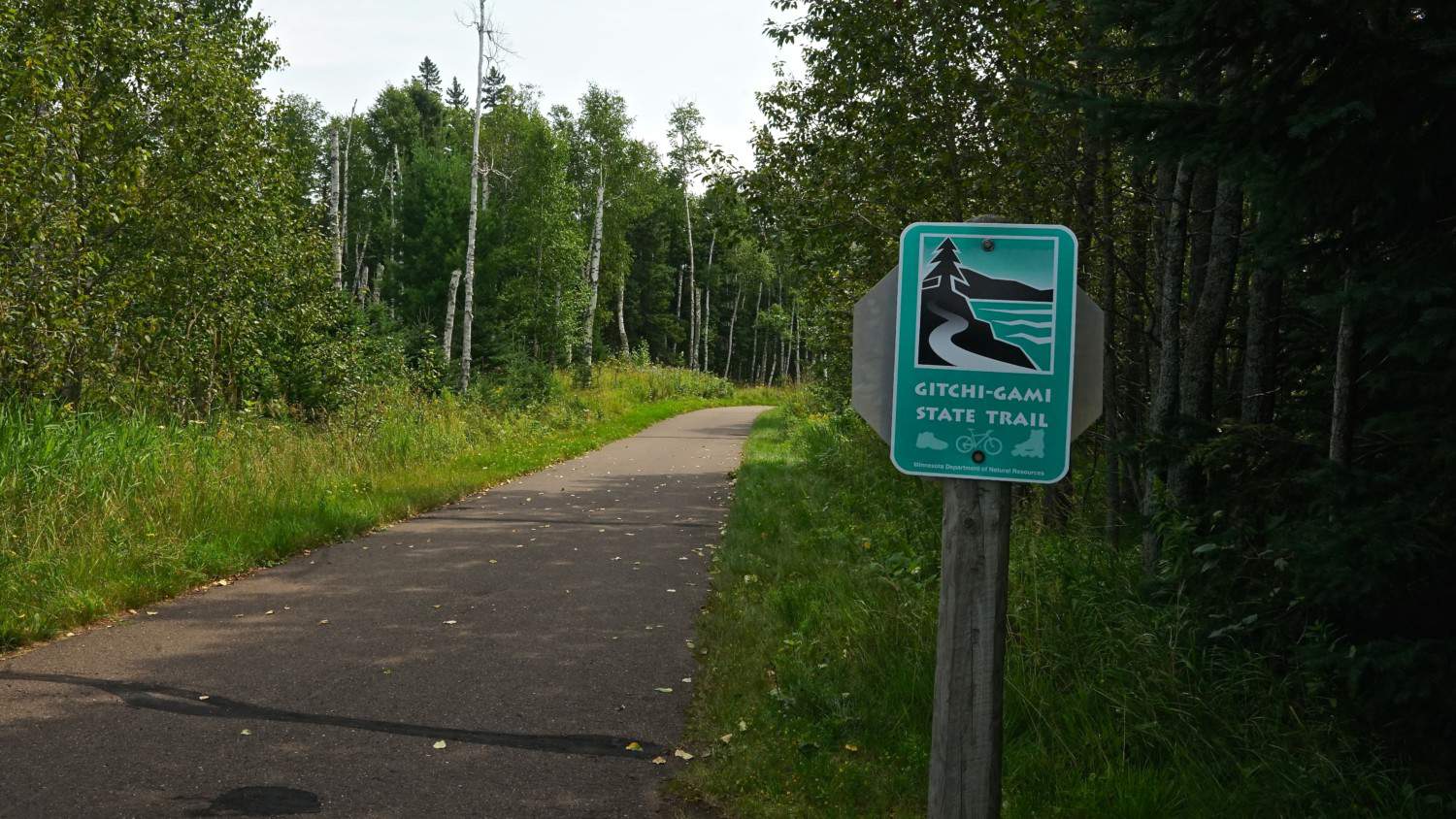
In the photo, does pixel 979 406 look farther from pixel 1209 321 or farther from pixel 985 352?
pixel 1209 321

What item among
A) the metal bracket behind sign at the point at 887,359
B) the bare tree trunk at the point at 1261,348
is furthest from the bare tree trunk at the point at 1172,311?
the metal bracket behind sign at the point at 887,359

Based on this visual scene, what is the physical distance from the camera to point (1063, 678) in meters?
4.84

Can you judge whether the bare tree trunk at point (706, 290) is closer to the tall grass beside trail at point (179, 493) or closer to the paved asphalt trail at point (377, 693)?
the tall grass beside trail at point (179, 493)

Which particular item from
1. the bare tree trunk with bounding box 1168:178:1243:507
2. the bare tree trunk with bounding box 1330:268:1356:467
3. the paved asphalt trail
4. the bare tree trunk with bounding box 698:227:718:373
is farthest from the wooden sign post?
the bare tree trunk with bounding box 698:227:718:373

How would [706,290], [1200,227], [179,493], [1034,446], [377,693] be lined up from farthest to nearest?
[706,290], [179,493], [1200,227], [377,693], [1034,446]

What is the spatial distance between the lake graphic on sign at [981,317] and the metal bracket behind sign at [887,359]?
0.33 ft

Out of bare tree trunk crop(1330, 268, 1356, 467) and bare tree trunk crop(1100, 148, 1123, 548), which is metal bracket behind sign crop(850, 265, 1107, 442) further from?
bare tree trunk crop(1100, 148, 1123, 548)

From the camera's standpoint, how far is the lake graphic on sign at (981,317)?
2.84 m

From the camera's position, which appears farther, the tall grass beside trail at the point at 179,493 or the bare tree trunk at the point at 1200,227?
the tall grass beside trail at the point at 179,493

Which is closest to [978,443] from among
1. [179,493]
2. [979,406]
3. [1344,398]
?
[979,406]

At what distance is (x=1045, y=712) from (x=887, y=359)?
2.40 metres

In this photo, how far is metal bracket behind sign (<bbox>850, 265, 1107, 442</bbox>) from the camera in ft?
9.37

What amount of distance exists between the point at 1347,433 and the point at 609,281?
47.0 metres

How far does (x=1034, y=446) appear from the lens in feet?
9.25
